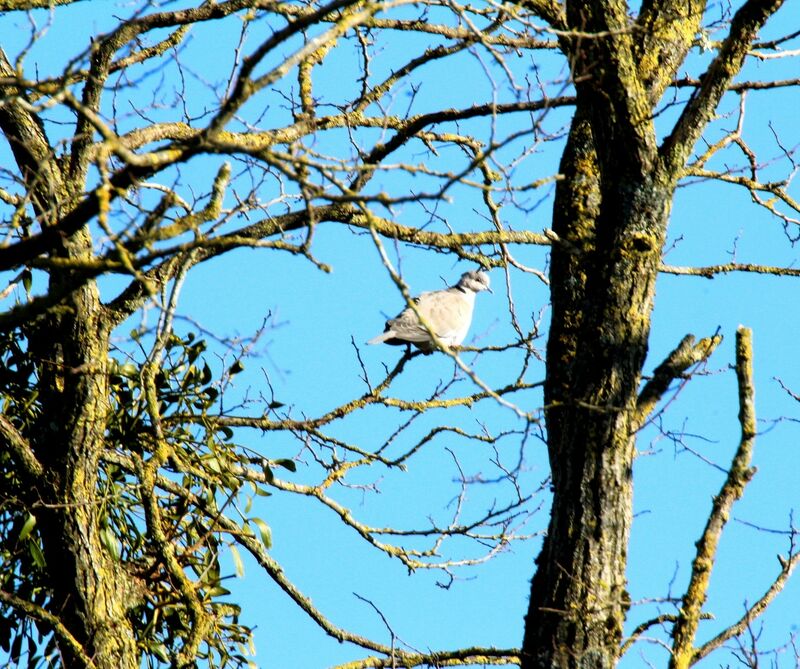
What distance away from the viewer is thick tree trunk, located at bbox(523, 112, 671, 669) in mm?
3172

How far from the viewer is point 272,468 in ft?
15.4

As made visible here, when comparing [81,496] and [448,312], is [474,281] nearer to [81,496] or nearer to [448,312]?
[448,312]

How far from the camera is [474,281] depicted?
8.33 meters

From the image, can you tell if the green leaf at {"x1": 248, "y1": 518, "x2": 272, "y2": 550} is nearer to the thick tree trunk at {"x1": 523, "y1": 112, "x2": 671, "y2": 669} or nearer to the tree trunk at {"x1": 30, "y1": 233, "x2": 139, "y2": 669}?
the tree trunk at {"x1": 30, "y1": 233, "x2": 139, "y2": 669}

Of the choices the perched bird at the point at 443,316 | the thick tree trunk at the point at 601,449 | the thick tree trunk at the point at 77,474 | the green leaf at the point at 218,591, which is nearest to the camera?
the thick tree trunk at the point at 601,449

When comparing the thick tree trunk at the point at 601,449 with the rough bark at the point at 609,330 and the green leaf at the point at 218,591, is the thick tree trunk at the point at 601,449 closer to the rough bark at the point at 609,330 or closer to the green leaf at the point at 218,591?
the rough bark at the point at 609,330

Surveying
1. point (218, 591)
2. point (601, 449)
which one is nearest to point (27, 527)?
point (218, 591)

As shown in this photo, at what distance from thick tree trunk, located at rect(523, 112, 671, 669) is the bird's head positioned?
492 centimetres

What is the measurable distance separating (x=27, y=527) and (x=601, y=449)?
7.84 ft

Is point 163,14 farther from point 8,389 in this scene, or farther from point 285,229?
point 8,389

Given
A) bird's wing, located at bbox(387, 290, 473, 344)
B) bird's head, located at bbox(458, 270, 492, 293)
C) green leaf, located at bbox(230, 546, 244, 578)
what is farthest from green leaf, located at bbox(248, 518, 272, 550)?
bird's head, located at bbox(458, 270, 492, 293)

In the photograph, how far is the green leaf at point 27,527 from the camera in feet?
13.7

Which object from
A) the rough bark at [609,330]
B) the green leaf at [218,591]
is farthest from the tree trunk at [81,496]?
the rough bark at [609,330]

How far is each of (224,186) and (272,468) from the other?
5.81 ft
